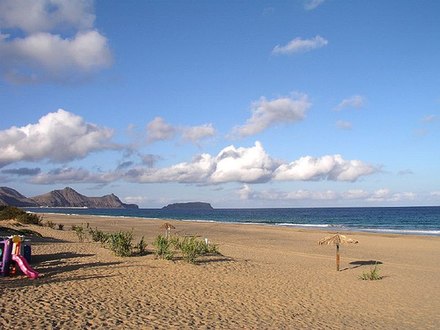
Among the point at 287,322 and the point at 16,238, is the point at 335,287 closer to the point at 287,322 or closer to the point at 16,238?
the point at 287,322

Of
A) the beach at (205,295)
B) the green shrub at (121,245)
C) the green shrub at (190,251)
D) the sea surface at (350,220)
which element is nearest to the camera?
the beach at (205,295)

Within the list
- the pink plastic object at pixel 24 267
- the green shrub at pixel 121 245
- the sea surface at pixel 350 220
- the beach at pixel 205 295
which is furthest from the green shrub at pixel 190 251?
the sea surface at pixel 350 220

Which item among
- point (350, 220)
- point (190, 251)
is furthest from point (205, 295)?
→ point (350, 220)

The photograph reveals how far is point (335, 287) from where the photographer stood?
12117 millimetres

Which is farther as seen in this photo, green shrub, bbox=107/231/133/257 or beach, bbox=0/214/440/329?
green shrub, bbox=107/231/133/257

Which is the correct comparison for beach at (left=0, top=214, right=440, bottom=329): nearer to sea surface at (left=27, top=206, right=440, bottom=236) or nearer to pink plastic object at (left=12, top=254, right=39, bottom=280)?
pink plastic object at (left=12, top=254, right=39, bottom=280)

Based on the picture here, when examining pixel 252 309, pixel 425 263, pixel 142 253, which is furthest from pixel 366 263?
pixel 252 309

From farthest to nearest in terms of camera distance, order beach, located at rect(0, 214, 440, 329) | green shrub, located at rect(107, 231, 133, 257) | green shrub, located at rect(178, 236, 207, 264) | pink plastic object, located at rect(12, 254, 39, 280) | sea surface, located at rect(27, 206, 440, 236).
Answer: sea surface, located at rect(27, 206, 440, 236)
green shrub, located at rect(107, 231, 133, 257)
green shrub, located at rect(178, 236, 207, 264)
pink plastic object, located at rect(12, 254, 39, 280)
beach, located at rect(0, 214, 440, 329)

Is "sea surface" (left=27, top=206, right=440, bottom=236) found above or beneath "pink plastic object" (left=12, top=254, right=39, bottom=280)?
beneath

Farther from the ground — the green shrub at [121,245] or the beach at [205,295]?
the green shrub at [121,245]

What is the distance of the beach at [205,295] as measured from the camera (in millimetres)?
7539

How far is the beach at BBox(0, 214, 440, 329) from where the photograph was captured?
7.54 meters

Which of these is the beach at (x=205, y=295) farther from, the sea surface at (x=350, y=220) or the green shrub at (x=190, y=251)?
the sea surface at (x=350, y=220)

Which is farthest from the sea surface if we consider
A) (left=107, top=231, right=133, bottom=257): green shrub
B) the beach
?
(left=107, top=231, right=133, bottom=257): green shrub
